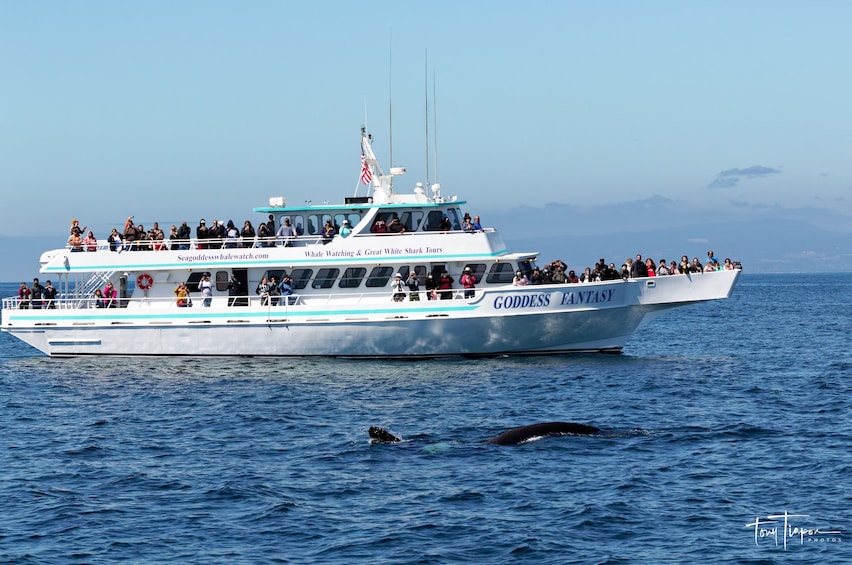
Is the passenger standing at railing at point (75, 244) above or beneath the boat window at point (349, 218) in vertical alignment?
beneath

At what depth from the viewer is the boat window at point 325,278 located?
1497 inches

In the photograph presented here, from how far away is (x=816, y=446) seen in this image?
23.2 m

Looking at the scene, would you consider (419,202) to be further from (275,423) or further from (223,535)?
(223,535)

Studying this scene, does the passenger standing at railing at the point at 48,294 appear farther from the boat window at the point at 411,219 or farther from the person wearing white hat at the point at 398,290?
the boat window at the point at 411,219

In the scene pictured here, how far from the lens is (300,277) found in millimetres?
38312

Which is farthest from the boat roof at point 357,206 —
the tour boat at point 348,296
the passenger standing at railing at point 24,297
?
the passenger standing at railing at point 24,297

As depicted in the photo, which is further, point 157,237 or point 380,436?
point 157,237

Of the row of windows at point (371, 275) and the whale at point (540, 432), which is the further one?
the row of windows at point (371, 275)

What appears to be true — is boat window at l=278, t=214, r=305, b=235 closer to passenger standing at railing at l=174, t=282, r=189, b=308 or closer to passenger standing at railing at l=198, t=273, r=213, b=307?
passenger standing at railing at l=198, t=273, r=213, b=307

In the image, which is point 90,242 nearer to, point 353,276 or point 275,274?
point 275,274

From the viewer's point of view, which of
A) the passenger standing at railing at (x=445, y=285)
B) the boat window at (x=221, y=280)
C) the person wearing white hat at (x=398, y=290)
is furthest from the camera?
the boat window at (x=221, y=280)

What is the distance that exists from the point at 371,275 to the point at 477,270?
366 cm

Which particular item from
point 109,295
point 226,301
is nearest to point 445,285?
point 226,301

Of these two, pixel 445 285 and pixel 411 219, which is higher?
pixel 411 219
